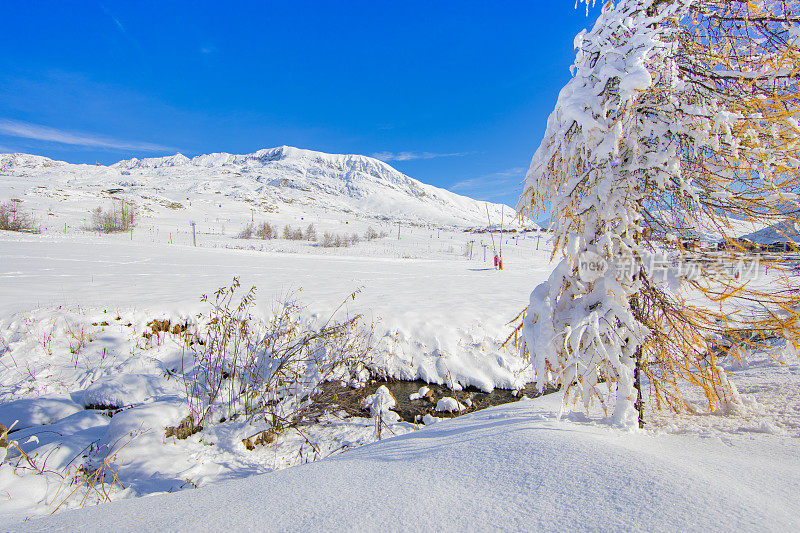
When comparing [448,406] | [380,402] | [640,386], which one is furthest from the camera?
[448,406]

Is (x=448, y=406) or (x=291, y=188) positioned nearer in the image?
(x=448, y=406)

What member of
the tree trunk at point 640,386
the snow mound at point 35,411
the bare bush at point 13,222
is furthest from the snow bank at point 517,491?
the bare bush at point 13,222

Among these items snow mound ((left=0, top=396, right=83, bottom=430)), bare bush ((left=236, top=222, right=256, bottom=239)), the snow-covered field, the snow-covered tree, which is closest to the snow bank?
the snow-covered field

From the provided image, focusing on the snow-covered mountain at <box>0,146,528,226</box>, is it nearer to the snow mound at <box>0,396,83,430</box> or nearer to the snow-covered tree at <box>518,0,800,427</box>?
the snow mound at <box>0,396,83,430</box>

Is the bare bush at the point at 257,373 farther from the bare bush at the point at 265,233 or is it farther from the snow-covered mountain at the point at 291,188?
the snow-covered mountain at the point at 291,188

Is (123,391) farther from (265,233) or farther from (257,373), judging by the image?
(265,233)

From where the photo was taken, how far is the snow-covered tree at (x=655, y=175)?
93.2 inches

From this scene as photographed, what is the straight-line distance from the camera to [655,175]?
247cm

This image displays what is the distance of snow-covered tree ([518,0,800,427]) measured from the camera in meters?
2.37

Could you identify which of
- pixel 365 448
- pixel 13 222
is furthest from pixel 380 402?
pixel 13 222

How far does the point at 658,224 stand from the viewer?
279 cm

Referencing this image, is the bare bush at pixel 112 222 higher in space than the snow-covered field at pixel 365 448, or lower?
higher

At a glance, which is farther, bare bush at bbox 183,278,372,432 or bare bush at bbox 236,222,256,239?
bare bush at bbox 236,222,256,239

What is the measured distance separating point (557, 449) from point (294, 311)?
19.6ft
